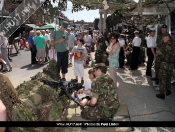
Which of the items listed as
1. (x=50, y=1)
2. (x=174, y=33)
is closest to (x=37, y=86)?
(x=50, y=1)

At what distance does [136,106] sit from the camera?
208 inches

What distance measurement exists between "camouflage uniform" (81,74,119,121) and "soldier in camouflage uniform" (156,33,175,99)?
2.22 m

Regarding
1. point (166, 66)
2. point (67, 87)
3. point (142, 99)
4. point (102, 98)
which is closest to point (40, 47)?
point (142, 99)

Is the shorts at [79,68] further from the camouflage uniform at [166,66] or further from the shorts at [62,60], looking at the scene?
the camouflage uniform at [166,66]

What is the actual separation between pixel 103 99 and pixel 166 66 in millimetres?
2524

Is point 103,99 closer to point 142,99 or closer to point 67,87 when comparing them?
point 67,87

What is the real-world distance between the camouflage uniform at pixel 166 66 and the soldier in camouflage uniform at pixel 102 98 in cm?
222

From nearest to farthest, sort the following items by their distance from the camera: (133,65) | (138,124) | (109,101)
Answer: (138,124) < (109,101) < (133,65)

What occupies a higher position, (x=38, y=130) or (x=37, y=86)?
(x=37, y=86)

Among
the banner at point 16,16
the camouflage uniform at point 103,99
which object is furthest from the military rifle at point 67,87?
the banner at point 16,16

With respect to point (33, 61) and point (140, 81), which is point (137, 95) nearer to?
point (140, 81)

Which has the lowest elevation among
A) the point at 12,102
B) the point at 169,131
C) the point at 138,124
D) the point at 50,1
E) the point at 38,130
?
the point at 169,131

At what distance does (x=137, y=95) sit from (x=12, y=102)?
3.94m

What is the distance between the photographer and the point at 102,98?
12.1 feet
